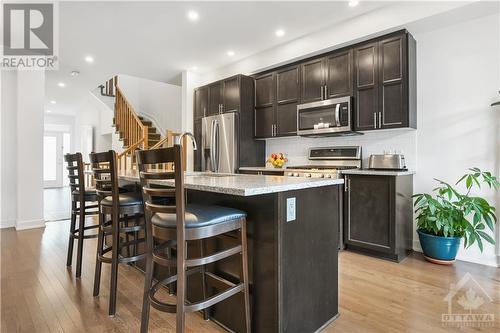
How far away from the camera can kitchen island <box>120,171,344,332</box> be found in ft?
4.76

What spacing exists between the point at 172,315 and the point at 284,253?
3.45 ft

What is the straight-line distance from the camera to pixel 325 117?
3748 mm

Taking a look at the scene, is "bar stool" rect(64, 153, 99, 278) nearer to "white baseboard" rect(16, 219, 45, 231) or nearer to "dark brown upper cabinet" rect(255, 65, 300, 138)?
"white baseboard" rect(16, 219, 45, 231)

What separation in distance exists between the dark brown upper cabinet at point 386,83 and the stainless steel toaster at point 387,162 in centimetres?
36

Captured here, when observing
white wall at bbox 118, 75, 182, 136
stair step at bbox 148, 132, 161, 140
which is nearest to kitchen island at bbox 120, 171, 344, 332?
stair step at bbox 148, 132, 161, 140

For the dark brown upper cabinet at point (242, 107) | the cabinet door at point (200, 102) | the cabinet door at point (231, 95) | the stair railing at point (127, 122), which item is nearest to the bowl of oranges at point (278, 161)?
the dark brown upper cabinet at point (242, 107)

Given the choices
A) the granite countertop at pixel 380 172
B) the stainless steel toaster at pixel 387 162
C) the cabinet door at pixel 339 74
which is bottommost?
the granite countertop at pixel 380 172

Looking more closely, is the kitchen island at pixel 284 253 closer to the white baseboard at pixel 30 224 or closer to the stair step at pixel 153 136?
the white baseboard at pixel 30 224

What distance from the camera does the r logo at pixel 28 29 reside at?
3401 millimetres

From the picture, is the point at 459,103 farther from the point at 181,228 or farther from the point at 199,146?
the point at 199,146

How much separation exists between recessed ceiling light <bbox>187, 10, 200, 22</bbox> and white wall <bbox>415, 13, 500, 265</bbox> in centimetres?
282

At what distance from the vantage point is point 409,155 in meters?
3.40

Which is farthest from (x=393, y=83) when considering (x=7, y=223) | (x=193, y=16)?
(x=7, y=223)

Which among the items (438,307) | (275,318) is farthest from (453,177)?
(275,318)
